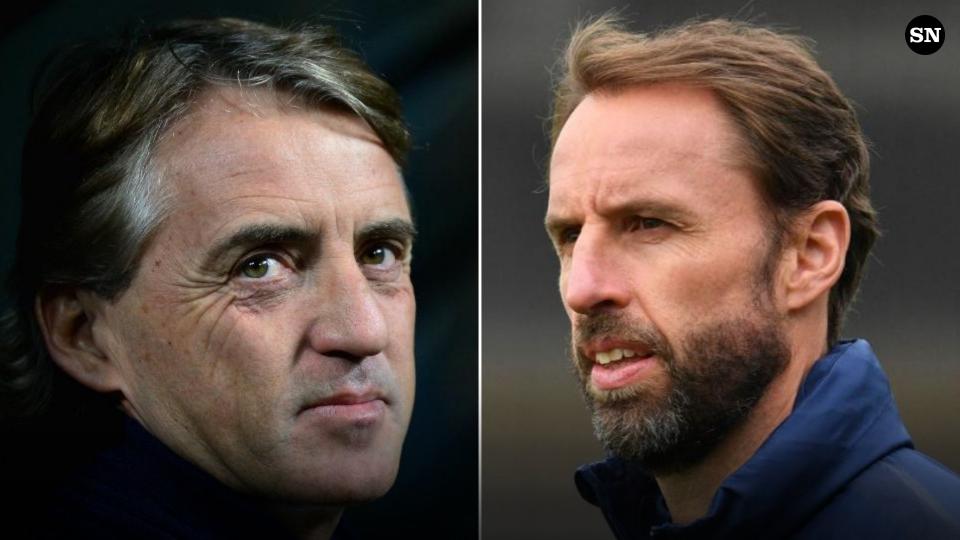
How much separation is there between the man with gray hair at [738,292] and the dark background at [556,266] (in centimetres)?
6

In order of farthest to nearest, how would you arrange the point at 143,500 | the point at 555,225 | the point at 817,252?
the point at 555,225 → the point at 817,252 → the point at 143,500

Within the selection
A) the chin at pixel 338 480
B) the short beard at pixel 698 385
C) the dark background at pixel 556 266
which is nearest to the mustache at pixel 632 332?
the short beard at pixel 698 385

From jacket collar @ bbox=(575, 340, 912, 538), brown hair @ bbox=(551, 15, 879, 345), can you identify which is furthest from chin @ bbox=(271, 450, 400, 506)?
brown hair @ bbox=(551, 15, 879, 345)

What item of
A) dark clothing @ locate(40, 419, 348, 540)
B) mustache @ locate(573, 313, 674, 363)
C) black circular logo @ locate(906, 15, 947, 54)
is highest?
black circular logo @ locate(906, 15, 947, 54)

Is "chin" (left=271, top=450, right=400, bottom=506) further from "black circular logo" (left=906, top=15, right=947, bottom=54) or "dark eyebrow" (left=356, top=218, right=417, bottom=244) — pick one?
"black circular logo" (left=906, top=15, right=947, bottom=54)

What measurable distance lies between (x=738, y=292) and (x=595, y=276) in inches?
10.4

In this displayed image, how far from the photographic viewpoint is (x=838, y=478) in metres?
2.28

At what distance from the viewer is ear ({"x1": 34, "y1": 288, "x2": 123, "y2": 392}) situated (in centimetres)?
229

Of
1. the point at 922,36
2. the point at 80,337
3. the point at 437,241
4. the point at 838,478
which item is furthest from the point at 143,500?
the point at 922,36

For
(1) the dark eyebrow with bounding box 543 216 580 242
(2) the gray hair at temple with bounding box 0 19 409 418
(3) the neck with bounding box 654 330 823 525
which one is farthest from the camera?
(1) the dark eyebrow with bounding box 543 216 580 242

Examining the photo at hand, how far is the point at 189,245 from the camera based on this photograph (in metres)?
→ 2.26

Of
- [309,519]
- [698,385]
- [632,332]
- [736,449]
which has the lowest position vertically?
[309,519]

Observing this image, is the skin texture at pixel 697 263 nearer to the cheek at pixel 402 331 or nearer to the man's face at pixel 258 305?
the cheek at pixel 402 331

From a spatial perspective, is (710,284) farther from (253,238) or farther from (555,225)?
(253,238)
